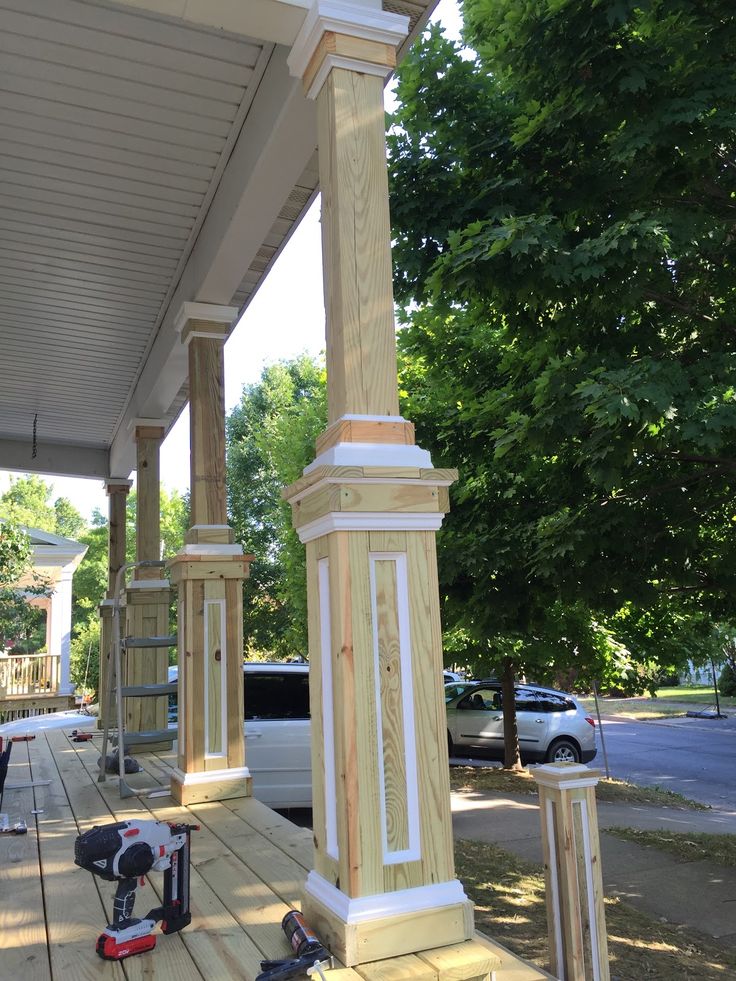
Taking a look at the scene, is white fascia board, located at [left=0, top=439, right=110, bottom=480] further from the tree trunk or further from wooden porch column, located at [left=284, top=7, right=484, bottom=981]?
wooden porch column, located at [left=284, top=7, right=484, bottom=981]

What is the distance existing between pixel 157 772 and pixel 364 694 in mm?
4304

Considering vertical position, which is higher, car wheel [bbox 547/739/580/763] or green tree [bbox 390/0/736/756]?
green tree [bbox 390/0/736/756]

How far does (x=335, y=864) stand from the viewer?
2.39 m

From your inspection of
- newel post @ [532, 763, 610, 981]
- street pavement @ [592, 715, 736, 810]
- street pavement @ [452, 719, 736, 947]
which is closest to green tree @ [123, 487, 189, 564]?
street pavement @ [592, 715, 736, 810]

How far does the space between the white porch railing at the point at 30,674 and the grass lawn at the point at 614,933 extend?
12.4 metres

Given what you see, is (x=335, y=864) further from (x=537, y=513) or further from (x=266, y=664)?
(x=266, y=664)

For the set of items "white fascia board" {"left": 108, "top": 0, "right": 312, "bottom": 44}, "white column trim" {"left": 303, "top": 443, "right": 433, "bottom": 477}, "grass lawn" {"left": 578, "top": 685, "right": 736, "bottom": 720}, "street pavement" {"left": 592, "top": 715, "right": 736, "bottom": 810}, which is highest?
"white fascia board" {"left": 108, "top": 0, "right": 312, "bottom": 44}

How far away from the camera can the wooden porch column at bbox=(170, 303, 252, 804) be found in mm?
4840

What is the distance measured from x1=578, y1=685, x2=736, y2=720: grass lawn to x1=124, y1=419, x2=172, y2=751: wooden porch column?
18.6 m

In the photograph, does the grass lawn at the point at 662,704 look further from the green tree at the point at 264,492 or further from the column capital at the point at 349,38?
the column capital at the point at 349,38

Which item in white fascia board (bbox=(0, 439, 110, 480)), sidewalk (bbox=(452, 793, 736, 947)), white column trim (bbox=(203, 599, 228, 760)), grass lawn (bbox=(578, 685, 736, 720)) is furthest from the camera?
grass lawn (bbox=(578, 685, 736, 720))

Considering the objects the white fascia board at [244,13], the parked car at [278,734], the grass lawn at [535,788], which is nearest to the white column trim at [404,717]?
the white fascia board at [244,13]

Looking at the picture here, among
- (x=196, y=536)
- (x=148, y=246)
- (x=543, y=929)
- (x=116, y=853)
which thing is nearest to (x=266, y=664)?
(x=196, y=536)

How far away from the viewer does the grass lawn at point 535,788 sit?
32.4 feet
